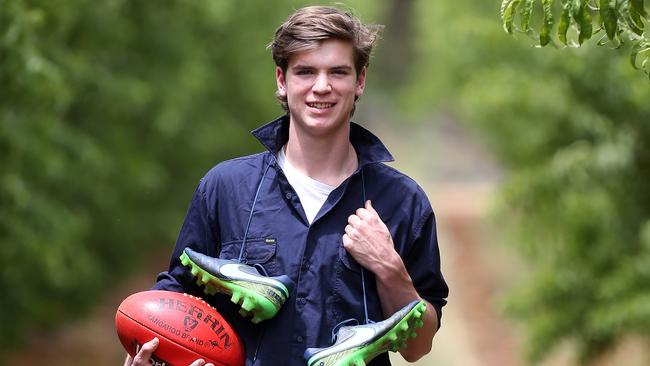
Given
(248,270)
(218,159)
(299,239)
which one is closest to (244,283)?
(248,270)

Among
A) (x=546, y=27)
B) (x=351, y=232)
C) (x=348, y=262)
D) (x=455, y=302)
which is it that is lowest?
(x=455, y=302)

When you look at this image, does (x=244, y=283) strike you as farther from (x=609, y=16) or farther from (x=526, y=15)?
(x=609, y=16)

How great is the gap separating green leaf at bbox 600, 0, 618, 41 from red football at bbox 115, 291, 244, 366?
1.66 metres

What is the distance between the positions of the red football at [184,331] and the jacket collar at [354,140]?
2.11ft

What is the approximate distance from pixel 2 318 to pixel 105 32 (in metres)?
3.55

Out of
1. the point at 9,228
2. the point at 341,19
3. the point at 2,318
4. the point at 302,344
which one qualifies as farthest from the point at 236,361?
the point at 2,318

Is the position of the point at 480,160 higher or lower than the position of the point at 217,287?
higher

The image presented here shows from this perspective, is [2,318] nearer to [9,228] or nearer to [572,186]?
[9,228]

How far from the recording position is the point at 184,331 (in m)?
4.62

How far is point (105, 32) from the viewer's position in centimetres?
1561

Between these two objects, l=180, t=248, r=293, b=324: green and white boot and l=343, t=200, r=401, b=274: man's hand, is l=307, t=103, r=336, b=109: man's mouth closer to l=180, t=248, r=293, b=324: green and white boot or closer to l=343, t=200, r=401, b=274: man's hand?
l=343, t=200, r=401, b=274: man's hand

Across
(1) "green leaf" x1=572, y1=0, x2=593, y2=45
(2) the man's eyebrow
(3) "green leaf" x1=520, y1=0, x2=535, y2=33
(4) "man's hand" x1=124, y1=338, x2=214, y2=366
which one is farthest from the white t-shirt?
(1) "green leaf" x1=572, y1=0, x2=593, y2=45

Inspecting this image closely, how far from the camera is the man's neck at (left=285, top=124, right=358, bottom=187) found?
472 cm

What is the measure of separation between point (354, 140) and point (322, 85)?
0.39 metres
